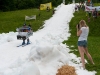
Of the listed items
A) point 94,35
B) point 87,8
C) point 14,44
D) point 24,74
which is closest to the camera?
point 24,74

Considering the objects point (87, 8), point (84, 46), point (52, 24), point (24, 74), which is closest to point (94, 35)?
point (87, 8)

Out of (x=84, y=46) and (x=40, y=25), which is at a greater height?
(x=84, y=46)

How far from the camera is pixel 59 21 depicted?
4012cm

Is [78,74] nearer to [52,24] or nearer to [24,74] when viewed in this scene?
[24,74]

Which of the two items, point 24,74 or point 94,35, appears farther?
point 94,35

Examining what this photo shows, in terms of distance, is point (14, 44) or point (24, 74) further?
point (14, 44)

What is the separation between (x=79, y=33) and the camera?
41.6ft

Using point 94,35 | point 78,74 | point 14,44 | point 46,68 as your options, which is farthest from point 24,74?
point 94,35

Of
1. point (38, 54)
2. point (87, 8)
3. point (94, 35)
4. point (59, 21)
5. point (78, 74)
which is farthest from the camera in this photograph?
point (59, 21)

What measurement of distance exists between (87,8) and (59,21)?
5.75 m

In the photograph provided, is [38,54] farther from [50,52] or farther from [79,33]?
[79,33]

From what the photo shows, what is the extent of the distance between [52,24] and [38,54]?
1017 inches

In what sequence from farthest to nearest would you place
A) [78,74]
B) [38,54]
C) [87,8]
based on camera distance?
[87,8] → [38,54] → [78,74]

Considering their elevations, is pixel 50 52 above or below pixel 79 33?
below
